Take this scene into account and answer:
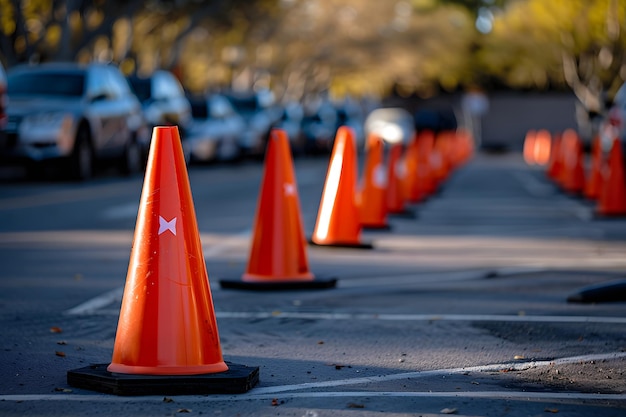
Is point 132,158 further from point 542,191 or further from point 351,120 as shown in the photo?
point 351,120

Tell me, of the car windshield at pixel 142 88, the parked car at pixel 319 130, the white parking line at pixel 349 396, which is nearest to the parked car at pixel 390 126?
the parked car at pixel 319 130

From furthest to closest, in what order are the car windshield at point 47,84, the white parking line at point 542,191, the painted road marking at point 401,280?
the car windshield at point 47,84 < the white parking line at point 542,191 < the painted road marking at point 401,280

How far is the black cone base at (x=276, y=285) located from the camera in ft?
30.7

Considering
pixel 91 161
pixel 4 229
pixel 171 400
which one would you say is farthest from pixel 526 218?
pixel 171 400

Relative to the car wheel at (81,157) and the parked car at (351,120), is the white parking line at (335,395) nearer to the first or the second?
the car wheel at (81,157)

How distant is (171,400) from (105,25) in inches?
1226

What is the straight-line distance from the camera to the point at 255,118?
37.6 meters

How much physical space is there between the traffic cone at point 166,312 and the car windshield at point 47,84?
16.5m

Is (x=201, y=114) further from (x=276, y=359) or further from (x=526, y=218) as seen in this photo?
(x=276, y=359)

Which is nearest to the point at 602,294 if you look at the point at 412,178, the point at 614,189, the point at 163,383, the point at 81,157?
the point at 163,383

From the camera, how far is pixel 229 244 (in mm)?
13141

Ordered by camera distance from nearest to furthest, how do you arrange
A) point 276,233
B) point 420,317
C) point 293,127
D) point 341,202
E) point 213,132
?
point 420,317 < point 276,233 < point 341,202 < point 213,132 < point 293,127

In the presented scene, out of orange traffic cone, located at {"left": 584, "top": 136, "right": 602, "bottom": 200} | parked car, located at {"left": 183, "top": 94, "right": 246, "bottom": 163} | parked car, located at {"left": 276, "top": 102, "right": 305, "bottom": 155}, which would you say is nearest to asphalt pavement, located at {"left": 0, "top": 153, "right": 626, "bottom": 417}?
orange traffic cone, located at {"left": 584, "top": 136, "right": 602, "bottom": 200}

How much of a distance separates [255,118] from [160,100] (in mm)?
9470
